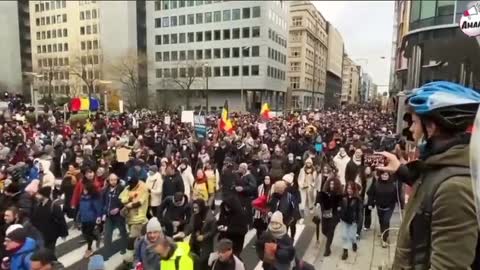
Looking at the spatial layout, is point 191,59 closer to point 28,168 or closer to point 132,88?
point 132,88

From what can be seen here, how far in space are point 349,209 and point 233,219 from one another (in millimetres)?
2418

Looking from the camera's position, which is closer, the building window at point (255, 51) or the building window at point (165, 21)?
the building window at point (255, 51)

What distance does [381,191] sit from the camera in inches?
342

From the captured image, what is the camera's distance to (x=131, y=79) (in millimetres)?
57969

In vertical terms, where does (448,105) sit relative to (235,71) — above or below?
below

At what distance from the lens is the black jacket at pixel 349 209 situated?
8156 mm

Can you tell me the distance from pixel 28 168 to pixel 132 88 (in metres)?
49.4

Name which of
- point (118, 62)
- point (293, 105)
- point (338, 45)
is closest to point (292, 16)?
point (293, 105)

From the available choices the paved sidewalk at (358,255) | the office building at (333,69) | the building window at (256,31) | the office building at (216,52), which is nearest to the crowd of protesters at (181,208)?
the paved sidewalk at (358,255)

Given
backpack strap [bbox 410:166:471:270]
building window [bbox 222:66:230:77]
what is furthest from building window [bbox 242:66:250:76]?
backpack strap [bbox 410:166:471:270]

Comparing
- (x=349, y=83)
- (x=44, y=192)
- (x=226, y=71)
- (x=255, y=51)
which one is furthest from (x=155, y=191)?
(x=349, y=83)

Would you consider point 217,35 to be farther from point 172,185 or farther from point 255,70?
point 172,185

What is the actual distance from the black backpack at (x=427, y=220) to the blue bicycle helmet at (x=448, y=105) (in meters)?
0.18

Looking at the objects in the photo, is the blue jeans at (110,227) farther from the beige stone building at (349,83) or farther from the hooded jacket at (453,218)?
the beige stone building at (349,83)
